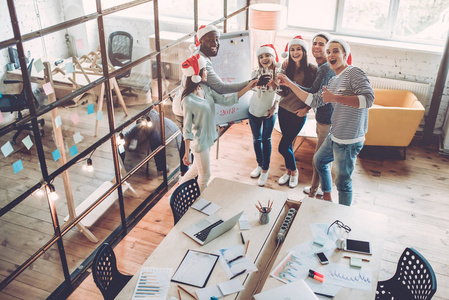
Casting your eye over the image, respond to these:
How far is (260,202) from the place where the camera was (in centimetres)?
321

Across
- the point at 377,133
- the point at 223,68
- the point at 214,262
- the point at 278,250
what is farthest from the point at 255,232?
the point at 377,133

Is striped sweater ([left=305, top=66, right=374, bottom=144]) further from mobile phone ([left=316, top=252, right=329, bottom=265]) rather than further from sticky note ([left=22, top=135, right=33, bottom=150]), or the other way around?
sticky note ([left=22, top=135, right=33, bottom=150])

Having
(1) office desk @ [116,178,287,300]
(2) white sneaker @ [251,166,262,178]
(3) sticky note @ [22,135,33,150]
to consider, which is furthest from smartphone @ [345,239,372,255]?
(3) sticky note @ [22,135,33,150]

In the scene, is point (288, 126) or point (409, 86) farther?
point (409, 86)

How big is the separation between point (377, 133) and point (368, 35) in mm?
1613

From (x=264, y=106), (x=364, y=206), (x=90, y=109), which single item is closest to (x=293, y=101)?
(x=264, y=106)

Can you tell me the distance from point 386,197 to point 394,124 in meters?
0.98

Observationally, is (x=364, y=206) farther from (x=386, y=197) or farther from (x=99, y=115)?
(x=99, y=115)

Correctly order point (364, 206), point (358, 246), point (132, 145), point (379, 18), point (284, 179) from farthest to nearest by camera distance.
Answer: point (379, 18) < point (284, 179) < point (364, 206) < point (132, 145) < point (358, 246)

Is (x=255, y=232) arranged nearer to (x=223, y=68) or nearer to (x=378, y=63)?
(x=223, y=68)

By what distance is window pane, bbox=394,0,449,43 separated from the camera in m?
5.45

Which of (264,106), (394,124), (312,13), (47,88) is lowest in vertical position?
(394,124)

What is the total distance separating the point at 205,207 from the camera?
3111mm

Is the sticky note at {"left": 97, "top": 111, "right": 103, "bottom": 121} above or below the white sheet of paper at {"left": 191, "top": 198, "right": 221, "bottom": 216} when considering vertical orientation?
above
